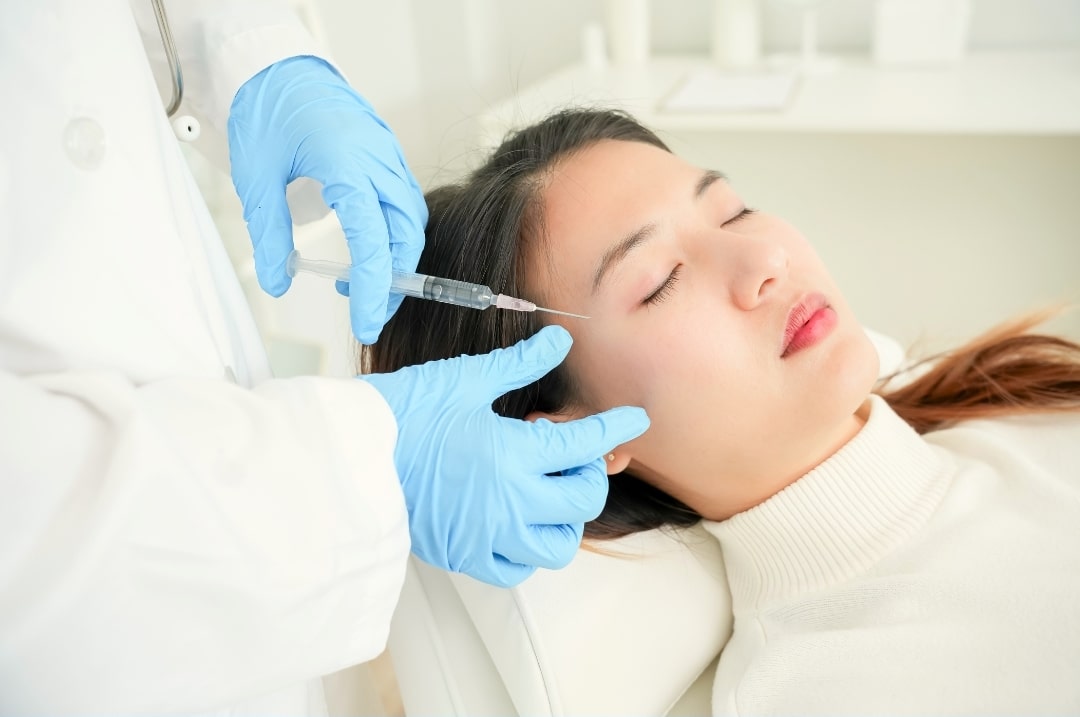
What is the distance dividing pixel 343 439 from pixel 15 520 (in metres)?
0.26

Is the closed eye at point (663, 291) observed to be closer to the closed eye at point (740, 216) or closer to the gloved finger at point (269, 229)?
the closed eye at point (740, 216)

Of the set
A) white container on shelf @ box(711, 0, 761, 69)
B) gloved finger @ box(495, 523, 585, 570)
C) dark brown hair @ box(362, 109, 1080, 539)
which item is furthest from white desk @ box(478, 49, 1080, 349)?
gloved finger @ box(495, 523, 585, 570)

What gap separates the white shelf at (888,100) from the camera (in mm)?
1786

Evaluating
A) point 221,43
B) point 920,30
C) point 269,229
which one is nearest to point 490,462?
point 269,229

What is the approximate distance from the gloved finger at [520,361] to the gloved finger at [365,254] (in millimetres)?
166

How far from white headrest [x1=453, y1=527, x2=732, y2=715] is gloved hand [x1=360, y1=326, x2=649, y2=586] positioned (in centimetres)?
18

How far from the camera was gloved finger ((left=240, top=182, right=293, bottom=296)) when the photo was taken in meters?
1.06

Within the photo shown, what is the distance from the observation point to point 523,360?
0.90 m

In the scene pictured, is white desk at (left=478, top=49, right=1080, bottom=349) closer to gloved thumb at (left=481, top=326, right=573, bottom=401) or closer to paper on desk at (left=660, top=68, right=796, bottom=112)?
paper on desk at (left=660, top=68, right=796, bottom=112)

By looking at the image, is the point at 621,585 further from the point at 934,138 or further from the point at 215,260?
the point at 934,138

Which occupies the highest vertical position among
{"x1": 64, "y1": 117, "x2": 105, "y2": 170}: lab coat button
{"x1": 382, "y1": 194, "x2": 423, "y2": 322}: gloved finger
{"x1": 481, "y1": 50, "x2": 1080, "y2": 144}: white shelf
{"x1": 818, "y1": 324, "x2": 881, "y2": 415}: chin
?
{"x1": 64, "y1": 117, "x2": 105, "y2": 170}: lab coat button

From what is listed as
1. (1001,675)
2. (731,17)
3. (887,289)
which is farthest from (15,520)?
(887,289)

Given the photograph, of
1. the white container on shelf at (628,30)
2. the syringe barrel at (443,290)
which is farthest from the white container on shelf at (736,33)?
the syringe barrel at (443,290)

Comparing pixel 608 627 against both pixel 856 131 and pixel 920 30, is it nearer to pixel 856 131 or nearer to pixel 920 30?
pixel 856 131
